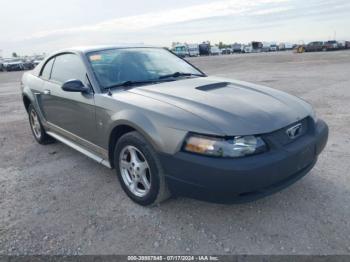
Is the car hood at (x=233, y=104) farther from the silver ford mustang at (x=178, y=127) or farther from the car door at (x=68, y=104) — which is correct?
the car door at (x=68, y=104)

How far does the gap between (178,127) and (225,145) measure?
401mm

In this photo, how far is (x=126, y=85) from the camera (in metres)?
3.27

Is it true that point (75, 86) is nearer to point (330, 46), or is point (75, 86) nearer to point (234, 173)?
point (234, 173)

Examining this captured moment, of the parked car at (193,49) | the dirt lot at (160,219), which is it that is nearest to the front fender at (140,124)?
the dirt lot at (160,219)

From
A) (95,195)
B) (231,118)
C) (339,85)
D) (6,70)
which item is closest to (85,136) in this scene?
(95,195)

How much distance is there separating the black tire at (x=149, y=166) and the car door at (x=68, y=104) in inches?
24.4

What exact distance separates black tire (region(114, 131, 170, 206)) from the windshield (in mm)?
767

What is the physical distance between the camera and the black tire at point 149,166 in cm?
257

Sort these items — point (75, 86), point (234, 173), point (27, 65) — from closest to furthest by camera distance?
point (234, 173)
point (75, 86)
point (27, 65)

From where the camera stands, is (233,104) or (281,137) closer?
(281,137)

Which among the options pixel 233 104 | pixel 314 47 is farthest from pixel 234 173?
pixel 314 47

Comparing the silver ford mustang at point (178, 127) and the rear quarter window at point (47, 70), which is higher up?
the rear quarter window at point (47, 70)

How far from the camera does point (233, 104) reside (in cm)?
266

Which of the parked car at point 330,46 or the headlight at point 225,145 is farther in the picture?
the parked car at point 330,46
